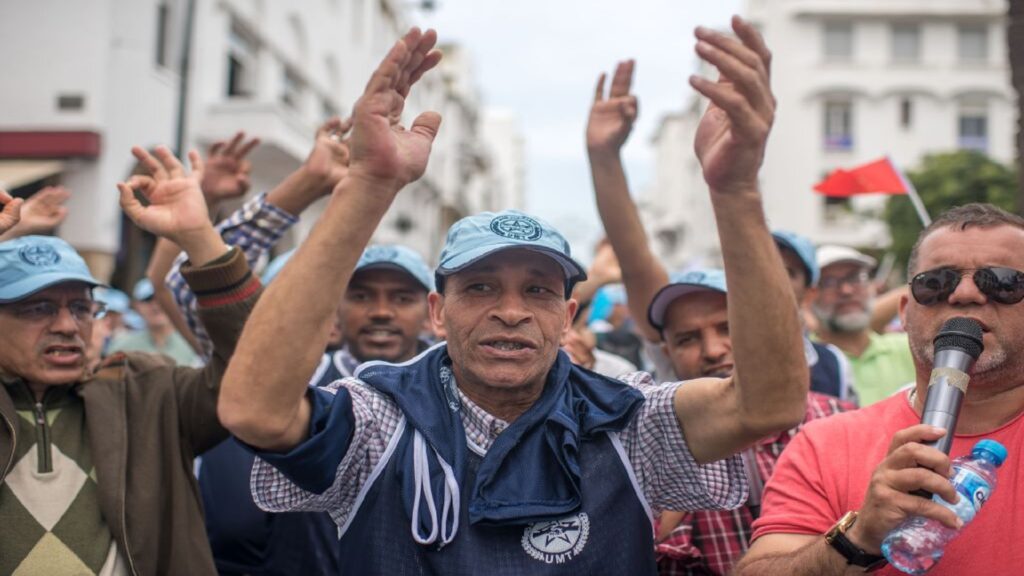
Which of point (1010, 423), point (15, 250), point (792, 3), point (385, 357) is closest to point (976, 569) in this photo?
point (1010, 423)

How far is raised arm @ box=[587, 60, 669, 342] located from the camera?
3.48m

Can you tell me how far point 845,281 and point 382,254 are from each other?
260 cm

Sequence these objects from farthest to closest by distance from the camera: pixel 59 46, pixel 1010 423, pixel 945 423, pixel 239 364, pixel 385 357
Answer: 1. pixel 59 46
2. pixel 385 357
3. pixel 1010 423
4. pixel 239 364
5. pixel 945 423

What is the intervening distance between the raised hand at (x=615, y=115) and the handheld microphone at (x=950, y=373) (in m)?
1.49

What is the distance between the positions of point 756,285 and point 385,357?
238 cm

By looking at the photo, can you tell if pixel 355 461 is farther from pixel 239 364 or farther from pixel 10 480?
pixel 10 480

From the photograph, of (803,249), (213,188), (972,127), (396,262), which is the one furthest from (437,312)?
(972,127)

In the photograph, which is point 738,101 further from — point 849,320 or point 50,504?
point 849,320

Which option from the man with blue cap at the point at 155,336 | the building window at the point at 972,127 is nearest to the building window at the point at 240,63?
the man with blue cap at the point at 155,336

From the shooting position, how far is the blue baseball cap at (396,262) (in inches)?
170

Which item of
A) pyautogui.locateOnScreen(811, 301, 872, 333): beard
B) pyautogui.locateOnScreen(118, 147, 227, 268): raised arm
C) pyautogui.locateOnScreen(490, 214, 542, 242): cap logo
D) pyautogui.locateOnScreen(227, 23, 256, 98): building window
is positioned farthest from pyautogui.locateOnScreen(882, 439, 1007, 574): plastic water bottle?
pyautogui.locateOnScreen(227, 23, 256, 98): building window

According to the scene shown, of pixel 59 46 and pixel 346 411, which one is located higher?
pixel 59 46

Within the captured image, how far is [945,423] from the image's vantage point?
1.95 metres

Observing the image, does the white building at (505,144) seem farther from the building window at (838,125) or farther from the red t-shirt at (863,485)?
the red t-shirt at (863,485)
